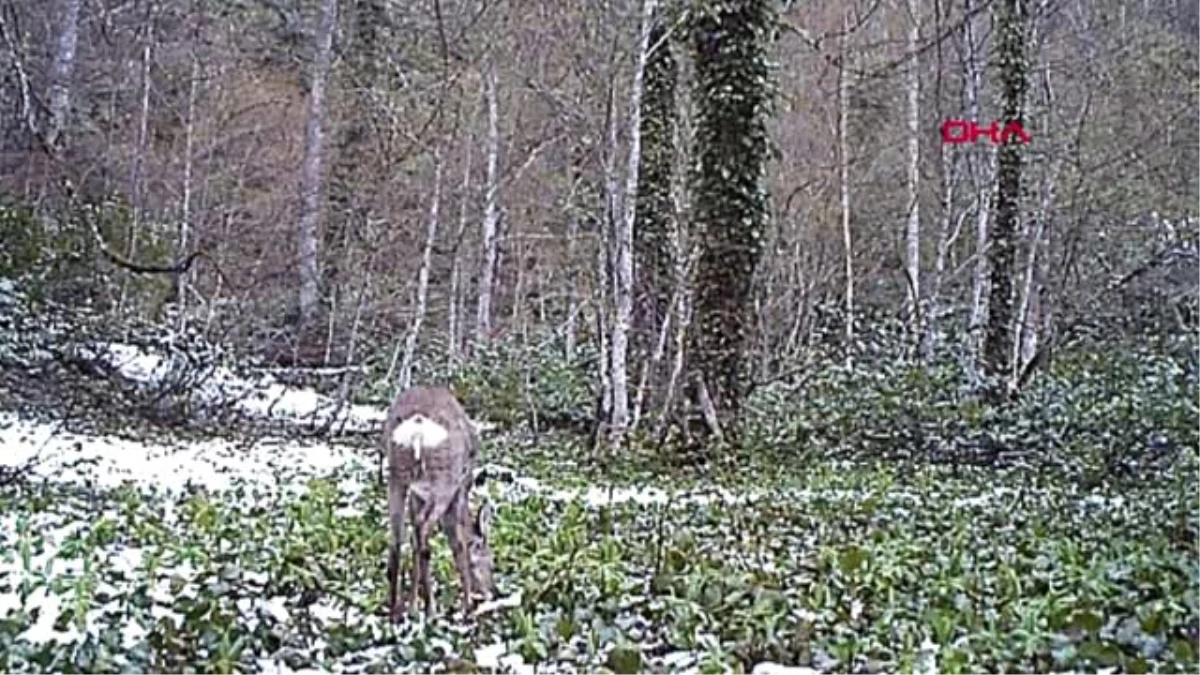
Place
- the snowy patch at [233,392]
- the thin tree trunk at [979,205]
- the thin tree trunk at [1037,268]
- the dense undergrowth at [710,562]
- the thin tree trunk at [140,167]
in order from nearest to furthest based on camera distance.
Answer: the dense undergrowth at [710,562] < the snowy patch at [233,392] < the thin tree trunk at [979,205] < the thin tree trunk at [140,167] < the thin tree trunk at [1037,268]

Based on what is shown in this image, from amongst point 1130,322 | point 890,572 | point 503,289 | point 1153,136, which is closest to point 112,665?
point 890,572

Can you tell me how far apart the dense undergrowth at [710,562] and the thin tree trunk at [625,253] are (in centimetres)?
71

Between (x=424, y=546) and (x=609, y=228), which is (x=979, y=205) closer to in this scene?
(x=609, y=228)

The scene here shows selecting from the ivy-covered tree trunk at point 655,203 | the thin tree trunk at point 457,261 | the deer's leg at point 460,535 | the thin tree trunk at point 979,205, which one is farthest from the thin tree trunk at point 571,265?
the deer's leg at point 460,535

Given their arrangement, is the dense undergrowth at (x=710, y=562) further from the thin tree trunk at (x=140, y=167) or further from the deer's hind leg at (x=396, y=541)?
the thin tree trunk at (x=140, y=167)

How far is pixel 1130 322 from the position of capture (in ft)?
66.9

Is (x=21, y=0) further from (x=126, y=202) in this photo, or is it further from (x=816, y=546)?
(x=816, y=546)

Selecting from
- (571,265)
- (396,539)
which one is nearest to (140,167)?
(571,265)

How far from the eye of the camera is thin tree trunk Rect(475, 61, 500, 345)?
71.7ft

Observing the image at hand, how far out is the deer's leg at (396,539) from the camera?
6504 millimetres

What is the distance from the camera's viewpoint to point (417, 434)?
642cm

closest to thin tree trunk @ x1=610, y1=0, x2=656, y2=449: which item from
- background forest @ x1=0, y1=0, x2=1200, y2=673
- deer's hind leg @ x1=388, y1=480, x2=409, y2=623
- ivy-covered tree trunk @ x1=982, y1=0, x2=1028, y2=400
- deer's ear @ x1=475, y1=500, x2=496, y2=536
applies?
background forest @ x1=0, y1=0, x2=1200, y2=673

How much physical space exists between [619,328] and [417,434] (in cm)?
820

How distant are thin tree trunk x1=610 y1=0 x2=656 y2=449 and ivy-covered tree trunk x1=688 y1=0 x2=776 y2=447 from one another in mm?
622
